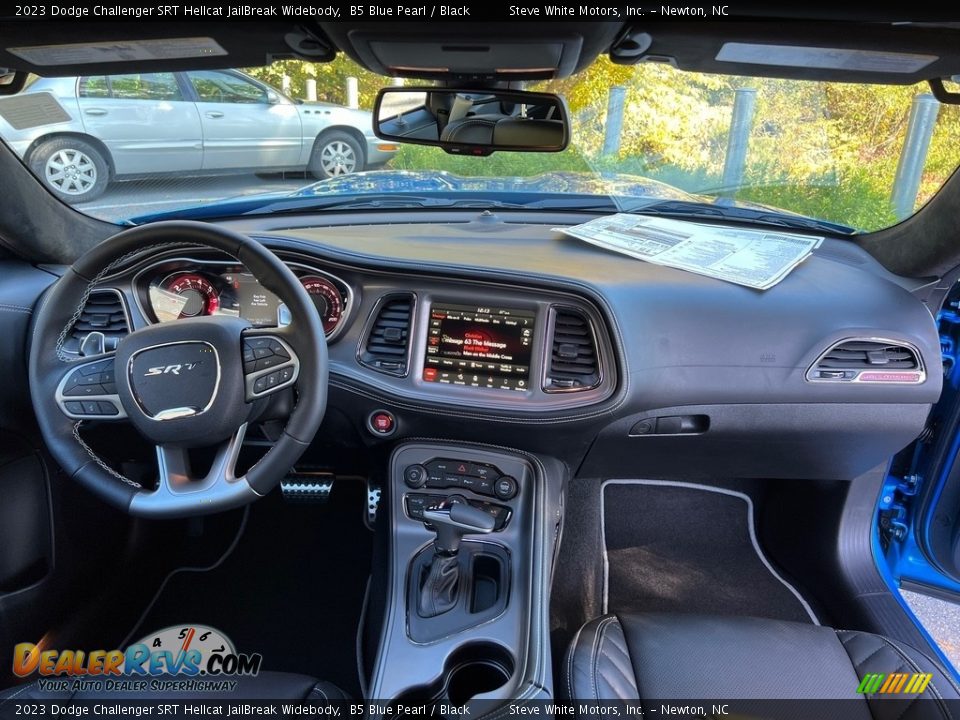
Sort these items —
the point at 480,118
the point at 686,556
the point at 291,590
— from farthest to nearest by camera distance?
the point at 686,556
the point at 291,590
the point at 480,118

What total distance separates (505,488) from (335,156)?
1.43 metres

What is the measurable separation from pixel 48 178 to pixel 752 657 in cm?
266

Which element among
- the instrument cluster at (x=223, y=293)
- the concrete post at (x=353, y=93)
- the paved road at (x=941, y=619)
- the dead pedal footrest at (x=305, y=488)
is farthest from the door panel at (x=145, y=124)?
the paved road at (x=941, y=619)

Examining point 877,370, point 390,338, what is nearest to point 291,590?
point 390,338

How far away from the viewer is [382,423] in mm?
2178

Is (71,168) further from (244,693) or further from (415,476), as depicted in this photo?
(244,693)

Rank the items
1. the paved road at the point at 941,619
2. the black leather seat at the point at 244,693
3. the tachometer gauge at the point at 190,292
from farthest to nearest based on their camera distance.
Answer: the paved road at the point at 941,619
the tachometer gauge at the point at 190,292
the black leather seat at the point at 244,693

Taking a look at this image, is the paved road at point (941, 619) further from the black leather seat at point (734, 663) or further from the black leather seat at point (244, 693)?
the black leather seat at point (244, 693)

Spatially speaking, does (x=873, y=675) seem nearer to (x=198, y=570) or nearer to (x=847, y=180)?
(x=847, y=180)

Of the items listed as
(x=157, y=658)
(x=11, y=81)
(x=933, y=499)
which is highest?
(x=11, y=81)

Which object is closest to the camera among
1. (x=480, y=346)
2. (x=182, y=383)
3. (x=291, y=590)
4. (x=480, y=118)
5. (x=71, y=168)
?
(x=182, y=383)

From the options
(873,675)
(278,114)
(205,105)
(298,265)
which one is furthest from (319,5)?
(873,675)

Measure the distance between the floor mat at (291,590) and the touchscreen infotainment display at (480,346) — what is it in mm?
1137

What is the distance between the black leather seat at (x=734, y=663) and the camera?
171 cm
